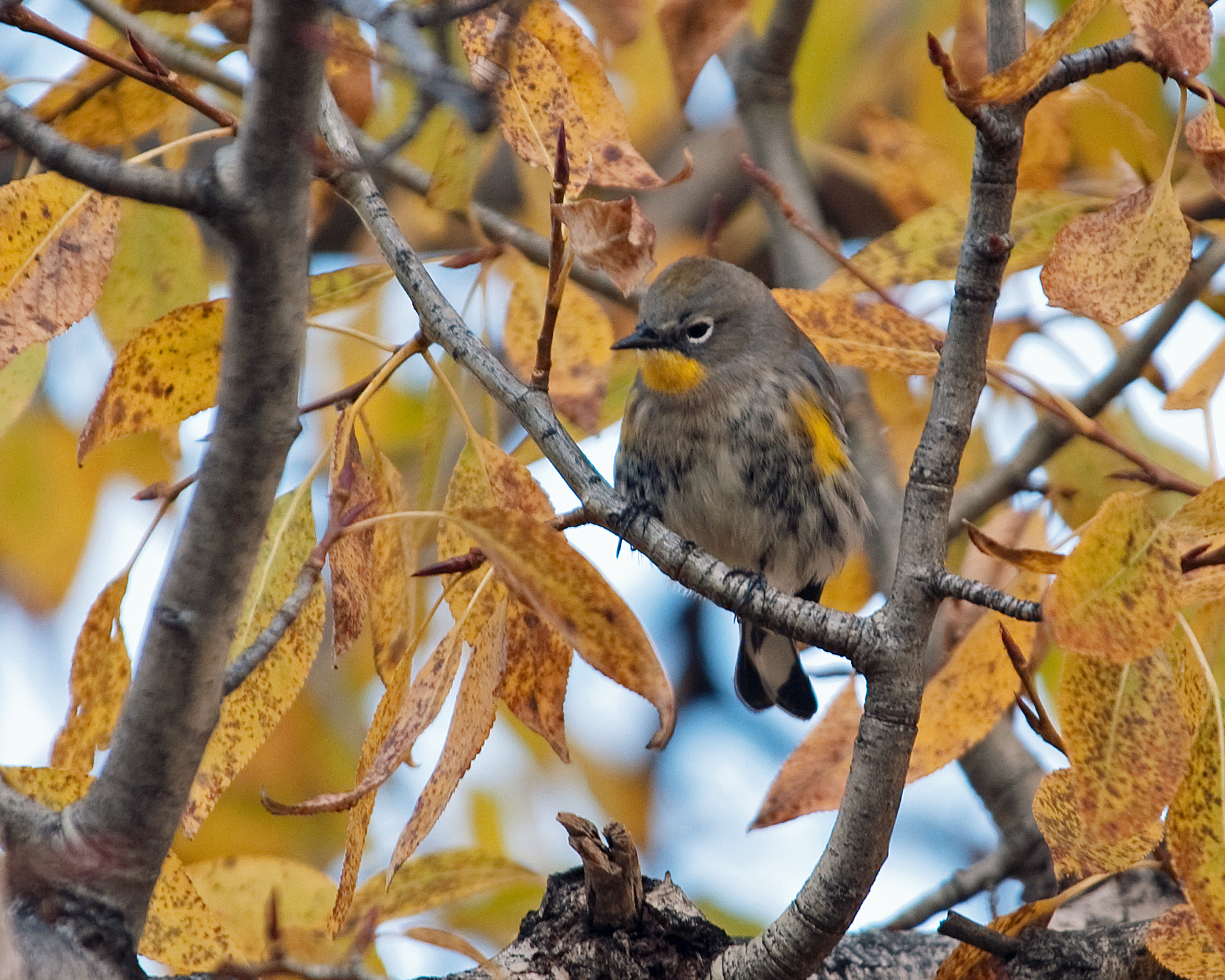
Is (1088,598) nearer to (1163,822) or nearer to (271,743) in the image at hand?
(1163,822)

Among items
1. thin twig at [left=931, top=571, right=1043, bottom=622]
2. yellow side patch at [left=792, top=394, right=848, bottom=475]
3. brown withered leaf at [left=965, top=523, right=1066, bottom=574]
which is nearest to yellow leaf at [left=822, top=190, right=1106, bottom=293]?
thin twig at [left=931, top=571, right=1043, bottom=622]

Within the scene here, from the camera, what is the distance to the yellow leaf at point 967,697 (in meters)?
2.52

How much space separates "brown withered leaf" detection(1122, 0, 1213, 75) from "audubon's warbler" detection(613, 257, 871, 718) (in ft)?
6.77

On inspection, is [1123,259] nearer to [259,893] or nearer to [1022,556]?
[1022,556]

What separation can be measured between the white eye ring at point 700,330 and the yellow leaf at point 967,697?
79.9 inches

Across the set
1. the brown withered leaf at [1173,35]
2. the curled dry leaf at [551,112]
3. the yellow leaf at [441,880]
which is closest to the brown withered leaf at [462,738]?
the yellow leaf at [441,880]

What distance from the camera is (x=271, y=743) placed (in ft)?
18.4

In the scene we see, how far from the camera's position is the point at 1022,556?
1.87 metres

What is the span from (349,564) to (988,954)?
1.38m

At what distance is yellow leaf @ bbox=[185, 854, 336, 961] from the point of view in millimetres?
2658

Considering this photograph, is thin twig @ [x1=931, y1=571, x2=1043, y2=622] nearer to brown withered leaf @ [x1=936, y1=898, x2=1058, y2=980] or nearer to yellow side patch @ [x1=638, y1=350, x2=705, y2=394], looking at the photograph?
brown withered leaf @ [x1=936, y1=898, x2=1058, y2=980]

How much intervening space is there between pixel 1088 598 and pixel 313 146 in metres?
1.12

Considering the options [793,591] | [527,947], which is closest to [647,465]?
[793,591]

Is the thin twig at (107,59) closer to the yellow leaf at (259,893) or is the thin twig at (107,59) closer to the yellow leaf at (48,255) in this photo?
the yellow leaf at (48,255)
